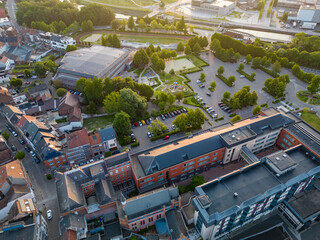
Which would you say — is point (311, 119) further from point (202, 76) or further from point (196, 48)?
point (196, 48)

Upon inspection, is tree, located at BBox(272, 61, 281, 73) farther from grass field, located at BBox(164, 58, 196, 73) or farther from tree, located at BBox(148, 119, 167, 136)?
tree, located at BBox(148, 119, 167, 136)

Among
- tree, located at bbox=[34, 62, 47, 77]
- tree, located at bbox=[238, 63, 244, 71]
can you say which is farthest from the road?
tree, located at bbox=[238, 63, 244, 71]

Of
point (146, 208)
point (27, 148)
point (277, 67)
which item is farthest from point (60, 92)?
point (277, 67)

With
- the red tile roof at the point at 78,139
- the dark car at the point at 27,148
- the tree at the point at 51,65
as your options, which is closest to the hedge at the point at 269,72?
the red tile roof at the point at 78,139

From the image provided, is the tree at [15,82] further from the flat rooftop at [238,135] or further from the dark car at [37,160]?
the flat rooftop at [238,135]

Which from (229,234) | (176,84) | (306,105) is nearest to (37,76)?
(176,84)

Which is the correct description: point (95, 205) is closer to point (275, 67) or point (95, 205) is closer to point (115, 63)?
point (115, 63)

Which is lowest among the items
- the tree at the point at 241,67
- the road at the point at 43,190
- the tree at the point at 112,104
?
the road at the point at 43,190
